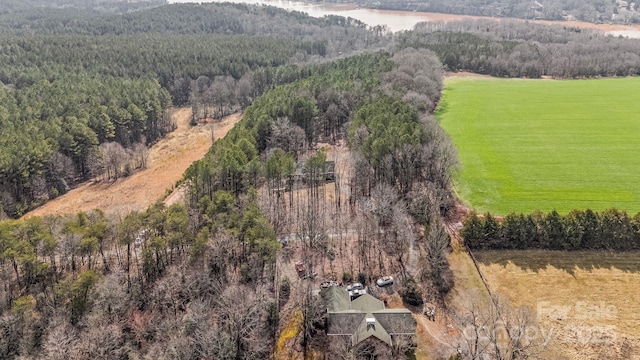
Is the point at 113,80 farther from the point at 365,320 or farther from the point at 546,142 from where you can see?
the point at 546,142

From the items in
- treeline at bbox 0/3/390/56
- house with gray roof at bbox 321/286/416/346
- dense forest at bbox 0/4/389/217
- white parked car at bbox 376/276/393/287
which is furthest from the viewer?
treeline at bbox 0/3/390/56

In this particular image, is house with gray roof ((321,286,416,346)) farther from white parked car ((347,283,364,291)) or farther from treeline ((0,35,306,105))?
treeline ((0,35,306,105))

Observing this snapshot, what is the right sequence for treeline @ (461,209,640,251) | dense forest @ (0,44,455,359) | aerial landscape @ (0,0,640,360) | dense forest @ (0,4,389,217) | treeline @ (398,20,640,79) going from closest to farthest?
dense forest @ (0,44,455,359) < aerial landscape @ (0,0,640,360) < treeline @ (461,209,640,251) < dense forest @ (0,4,389,217) < treeline @ (398,20,640,79)

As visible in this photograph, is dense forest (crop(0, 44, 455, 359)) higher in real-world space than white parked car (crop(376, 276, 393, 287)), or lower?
higher

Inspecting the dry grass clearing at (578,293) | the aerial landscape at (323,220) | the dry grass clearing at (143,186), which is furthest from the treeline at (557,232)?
the dry grass clearing at (143,186)

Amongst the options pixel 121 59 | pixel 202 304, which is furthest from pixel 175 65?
pixel 202 304

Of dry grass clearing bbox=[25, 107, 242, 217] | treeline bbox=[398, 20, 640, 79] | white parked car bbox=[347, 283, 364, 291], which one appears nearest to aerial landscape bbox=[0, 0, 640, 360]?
dry grass clearing bbox=[25, 107, 242, 217]
